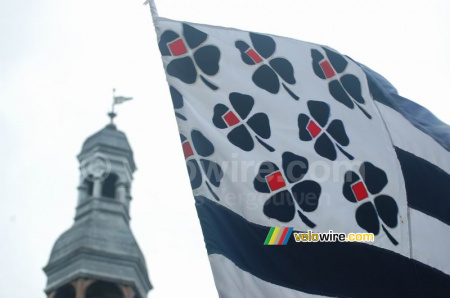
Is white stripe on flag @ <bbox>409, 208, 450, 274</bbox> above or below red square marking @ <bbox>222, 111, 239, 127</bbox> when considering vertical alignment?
below

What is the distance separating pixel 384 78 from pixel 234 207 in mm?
3929

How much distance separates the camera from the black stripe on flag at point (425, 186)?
29.3 feet

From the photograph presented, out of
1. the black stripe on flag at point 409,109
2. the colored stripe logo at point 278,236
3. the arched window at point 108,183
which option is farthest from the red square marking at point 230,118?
the arched window at point 108,183

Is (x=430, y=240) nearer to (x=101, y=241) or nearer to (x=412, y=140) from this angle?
(x=412, y=140)

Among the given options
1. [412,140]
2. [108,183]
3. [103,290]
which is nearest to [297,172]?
A: [412,140]

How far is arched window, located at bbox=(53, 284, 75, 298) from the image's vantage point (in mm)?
36719

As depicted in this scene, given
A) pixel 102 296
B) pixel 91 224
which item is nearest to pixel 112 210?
pixel 91 224

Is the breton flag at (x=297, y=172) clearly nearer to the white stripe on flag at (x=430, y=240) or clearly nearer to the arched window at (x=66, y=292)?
the white stripe on flag at (x=430, y=240)

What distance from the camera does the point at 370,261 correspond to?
25.9ft

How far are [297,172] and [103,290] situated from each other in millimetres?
31355

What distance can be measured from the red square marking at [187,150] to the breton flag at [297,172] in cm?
1

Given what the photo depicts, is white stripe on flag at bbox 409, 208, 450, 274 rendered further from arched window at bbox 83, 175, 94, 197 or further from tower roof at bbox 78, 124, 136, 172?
tower roof at bbox 78, 124, 136, 172

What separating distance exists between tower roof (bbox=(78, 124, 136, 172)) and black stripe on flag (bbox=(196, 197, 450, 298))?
115 feet

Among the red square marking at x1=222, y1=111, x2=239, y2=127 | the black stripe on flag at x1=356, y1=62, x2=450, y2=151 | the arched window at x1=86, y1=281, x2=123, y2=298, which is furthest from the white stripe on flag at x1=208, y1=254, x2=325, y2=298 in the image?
the arched window at x1=86, y1=281, x2=123, y2=298
